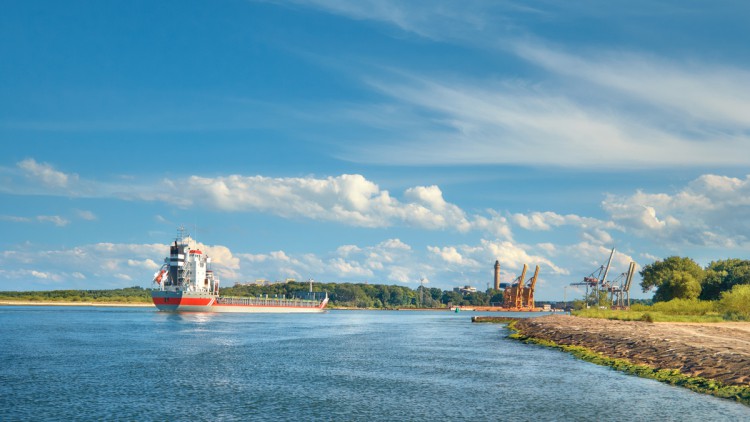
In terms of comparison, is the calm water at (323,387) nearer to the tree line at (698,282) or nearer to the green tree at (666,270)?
the tree line at (698,282)

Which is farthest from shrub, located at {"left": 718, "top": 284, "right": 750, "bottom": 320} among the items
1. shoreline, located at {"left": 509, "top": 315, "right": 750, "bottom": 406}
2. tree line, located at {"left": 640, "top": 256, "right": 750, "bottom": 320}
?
shoreline, located at {"left": 509, "top": 315, "right": 750, "bottom": 406}

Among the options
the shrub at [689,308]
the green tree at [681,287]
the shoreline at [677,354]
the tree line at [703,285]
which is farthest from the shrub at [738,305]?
the green tree at [681,287]

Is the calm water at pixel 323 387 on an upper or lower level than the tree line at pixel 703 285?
lower

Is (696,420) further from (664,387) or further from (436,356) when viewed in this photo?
(436,356)

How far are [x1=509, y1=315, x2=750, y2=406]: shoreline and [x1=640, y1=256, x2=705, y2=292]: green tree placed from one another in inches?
4304

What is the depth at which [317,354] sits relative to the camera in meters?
62.7

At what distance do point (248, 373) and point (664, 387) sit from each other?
94.4 ft

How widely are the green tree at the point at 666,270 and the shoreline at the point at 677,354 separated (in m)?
109

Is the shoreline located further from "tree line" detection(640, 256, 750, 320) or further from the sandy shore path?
"tree line" detection(640, 256, 750, 320)

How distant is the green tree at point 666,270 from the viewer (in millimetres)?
166500

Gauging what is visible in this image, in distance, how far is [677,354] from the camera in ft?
152

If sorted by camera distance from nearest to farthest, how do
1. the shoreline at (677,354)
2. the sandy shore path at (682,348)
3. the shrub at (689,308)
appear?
1. the shoreline at (677,354)
2. the sandy shore path at (682,348)
3. the shrub at (689,308)

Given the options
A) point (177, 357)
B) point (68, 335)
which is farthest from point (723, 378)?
point (68, 335)

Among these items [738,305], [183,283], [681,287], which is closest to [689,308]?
[738,305]
